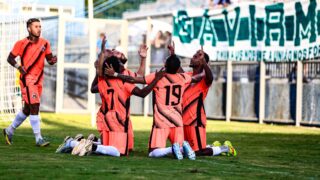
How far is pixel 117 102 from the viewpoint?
12414 mm

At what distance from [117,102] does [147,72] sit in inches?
676

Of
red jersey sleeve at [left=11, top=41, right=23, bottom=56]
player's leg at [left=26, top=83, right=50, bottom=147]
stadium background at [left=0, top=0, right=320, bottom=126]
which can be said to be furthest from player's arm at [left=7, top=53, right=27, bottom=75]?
stadium background at [left=0, top=0, right=320, bottom=126]

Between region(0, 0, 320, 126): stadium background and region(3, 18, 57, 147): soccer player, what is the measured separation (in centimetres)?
519

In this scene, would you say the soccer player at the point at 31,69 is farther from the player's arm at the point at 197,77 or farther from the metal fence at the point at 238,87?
the metal fence at the point at 238,87

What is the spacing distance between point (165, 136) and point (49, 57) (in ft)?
10.8

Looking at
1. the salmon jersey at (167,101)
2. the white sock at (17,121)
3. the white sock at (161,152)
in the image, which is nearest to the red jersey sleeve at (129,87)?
the salmon jersey at (167,101)

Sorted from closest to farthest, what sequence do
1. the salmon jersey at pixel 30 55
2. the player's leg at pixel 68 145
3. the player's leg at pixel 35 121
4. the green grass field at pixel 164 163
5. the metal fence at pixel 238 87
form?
the green grass field at pixel 164 163, the player's leg at pixel 68 145, the player's leg at pixel 35 121, the salmon jersey at pixel 30 55, the metal fence at pixel 238 87

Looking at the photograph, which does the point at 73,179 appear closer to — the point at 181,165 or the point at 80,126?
the point at 181,165

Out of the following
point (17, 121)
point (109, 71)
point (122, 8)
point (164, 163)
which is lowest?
point (164, 163)

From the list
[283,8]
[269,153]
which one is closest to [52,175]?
[269,153]

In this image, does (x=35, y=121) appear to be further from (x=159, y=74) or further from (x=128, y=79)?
(x=159, y=74)

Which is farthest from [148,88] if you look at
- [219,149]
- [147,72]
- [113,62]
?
[147,72]

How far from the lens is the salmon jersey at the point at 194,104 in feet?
42.5

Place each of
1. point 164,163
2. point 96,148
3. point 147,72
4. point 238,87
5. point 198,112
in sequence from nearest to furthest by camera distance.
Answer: point 164,163, point 96,148, point 198,112, point 238,87, point 147,72
